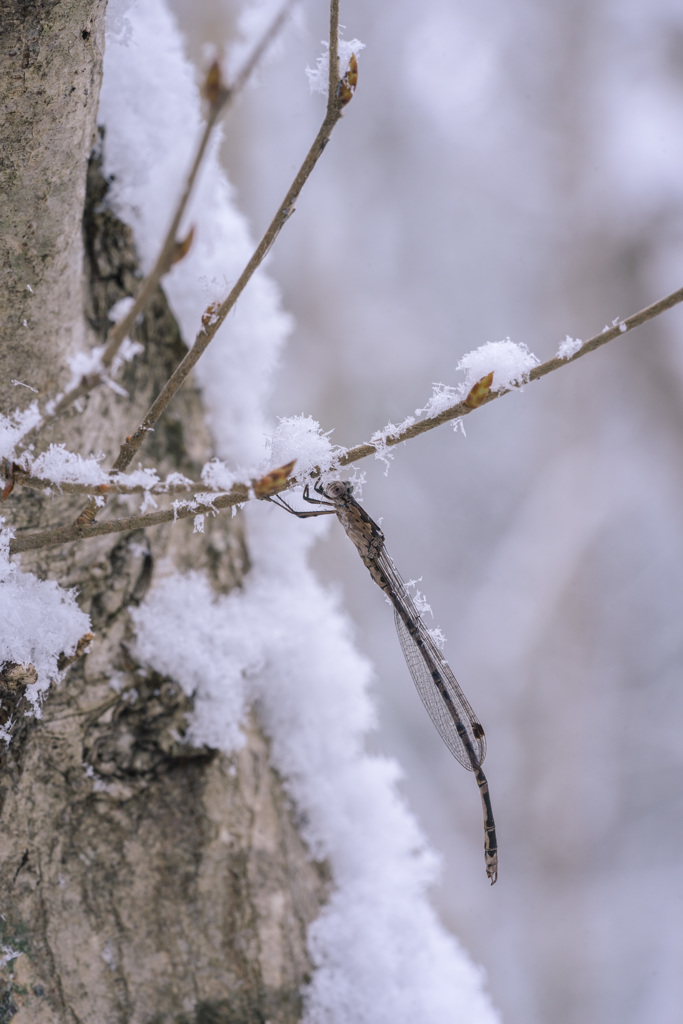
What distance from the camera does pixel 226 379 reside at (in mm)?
1143

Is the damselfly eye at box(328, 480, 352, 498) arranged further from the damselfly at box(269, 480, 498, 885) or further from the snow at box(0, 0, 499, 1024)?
the snow at box(0, 0, 499, 1024)

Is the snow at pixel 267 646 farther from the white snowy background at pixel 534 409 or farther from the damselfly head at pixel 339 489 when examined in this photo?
the white snowy background at pixel 534 409

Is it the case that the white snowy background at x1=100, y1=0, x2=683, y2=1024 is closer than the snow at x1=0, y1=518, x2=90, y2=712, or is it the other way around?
the snow at x1=0, y1=518, x2=90, y2=712

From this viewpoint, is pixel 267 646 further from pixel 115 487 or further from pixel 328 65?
pixel 328 65

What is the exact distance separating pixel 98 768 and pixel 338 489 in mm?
453

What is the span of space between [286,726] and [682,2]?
2202 millimetres

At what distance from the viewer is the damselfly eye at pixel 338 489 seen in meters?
0.92

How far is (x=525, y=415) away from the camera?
2217 millimetres

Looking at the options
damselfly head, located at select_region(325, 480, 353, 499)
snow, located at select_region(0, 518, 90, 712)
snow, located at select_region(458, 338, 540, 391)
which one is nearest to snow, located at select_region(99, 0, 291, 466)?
damselfly head, located at select_region(325, 480, 353, 499)

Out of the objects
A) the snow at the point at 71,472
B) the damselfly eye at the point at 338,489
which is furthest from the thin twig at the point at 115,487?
the damselfly eye at the point at 338,489

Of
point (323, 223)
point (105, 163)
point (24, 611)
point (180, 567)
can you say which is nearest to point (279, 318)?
point (105, 163)

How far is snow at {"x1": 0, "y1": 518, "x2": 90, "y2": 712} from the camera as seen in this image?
613 mm

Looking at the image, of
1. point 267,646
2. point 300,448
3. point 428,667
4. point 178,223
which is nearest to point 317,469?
point 300,448

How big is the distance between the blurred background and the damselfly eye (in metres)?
1.09
